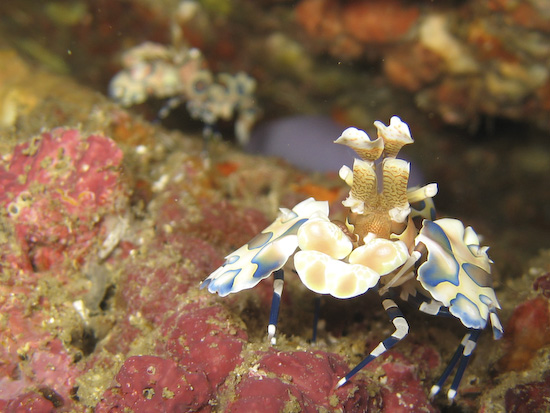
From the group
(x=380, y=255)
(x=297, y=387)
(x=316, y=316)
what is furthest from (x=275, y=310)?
(x=380, y=255)

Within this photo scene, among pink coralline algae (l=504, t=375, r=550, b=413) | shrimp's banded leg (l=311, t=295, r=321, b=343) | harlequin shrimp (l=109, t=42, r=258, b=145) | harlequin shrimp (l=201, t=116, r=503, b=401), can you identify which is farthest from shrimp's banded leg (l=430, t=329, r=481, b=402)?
harlequin shrimp (l=109, t=42, r=258, b=145)

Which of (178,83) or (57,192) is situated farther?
(178,83)

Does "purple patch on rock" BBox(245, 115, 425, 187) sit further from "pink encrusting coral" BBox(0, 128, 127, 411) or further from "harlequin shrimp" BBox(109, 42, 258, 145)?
"pink encrusting coral" BBox(0, 128, 127, 411)

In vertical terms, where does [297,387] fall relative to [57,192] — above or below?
below

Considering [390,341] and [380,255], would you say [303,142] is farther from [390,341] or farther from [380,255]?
[390,341]

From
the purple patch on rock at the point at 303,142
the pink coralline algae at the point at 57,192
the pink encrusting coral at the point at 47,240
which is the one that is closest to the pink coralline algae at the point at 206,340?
the pink encrusting coral at the point at 47,240

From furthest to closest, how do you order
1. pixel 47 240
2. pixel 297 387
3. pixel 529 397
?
pixel 47 240 < pixel 529 397 < pixel 297 387

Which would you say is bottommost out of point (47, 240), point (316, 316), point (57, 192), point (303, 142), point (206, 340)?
point (303, 142)
